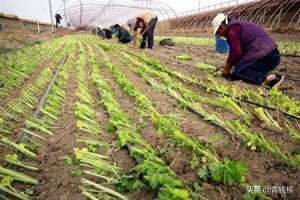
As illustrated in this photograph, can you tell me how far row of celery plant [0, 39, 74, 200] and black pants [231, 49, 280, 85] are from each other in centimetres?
318

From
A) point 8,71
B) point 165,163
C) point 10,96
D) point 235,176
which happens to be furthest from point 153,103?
point 8,71

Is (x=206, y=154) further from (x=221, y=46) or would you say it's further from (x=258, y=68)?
(x=221, y=46)

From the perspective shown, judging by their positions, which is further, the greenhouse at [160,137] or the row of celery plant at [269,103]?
the row of celery plant at [269,103]

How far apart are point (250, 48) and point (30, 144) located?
3.86 meters

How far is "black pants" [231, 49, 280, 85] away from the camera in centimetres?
488

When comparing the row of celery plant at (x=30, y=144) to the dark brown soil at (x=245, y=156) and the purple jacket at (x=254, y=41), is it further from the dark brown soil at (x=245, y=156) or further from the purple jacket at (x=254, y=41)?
the purple jacket at (x=254, y=41)

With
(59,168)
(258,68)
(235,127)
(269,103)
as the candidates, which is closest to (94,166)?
(59,168)

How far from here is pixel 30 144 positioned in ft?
9.09

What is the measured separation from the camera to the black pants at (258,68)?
4.88m

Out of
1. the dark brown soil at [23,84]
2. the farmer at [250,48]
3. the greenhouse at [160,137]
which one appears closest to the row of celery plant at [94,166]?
the greenhouse at [160,137]

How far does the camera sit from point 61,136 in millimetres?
2975

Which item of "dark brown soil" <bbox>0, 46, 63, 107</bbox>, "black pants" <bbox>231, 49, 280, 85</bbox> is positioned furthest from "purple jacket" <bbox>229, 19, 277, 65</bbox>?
"dark brown soil" <bbox>0, 46, 63, 107</bbox>

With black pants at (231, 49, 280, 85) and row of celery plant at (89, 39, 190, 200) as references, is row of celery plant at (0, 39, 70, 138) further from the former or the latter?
black pants at (231, 49, 280, 85)

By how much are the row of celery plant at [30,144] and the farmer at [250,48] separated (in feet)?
9.81
